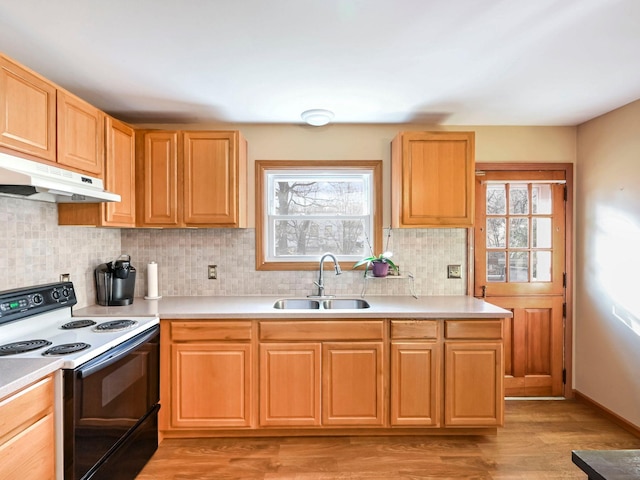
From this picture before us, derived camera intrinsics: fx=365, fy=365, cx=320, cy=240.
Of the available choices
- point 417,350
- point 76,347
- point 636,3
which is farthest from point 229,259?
point 636,3

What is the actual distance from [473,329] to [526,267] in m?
1.10

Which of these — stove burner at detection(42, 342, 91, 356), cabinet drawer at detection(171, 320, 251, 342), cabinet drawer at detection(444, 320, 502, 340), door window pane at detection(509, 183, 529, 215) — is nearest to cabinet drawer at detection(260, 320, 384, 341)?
cabinet drawer at detection(171, 320, 251, 342)

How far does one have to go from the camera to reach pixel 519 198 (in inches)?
125

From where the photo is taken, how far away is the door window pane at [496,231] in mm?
3164

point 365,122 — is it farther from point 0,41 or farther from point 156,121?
point 0,41

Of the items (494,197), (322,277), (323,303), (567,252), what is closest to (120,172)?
(322,277)


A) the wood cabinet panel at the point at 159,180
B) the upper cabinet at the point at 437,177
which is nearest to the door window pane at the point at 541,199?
the upper cabinet at the point at 437,177

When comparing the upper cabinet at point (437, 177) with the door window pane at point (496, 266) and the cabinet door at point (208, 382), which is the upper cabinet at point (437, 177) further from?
the cabinet door at point (208, 382)

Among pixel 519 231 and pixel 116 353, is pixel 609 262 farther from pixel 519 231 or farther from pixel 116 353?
pixel 116 353

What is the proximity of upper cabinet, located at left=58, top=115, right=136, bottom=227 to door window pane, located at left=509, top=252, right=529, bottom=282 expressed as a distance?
10.2 feet

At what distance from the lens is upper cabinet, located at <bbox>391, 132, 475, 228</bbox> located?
2.78m

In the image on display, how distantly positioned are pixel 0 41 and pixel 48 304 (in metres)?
1.41

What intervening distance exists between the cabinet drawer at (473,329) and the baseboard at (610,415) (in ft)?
3.93

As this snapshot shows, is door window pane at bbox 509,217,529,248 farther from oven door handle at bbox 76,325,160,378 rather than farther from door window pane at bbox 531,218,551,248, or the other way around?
oven door handle at bbox 76,325,160,378
